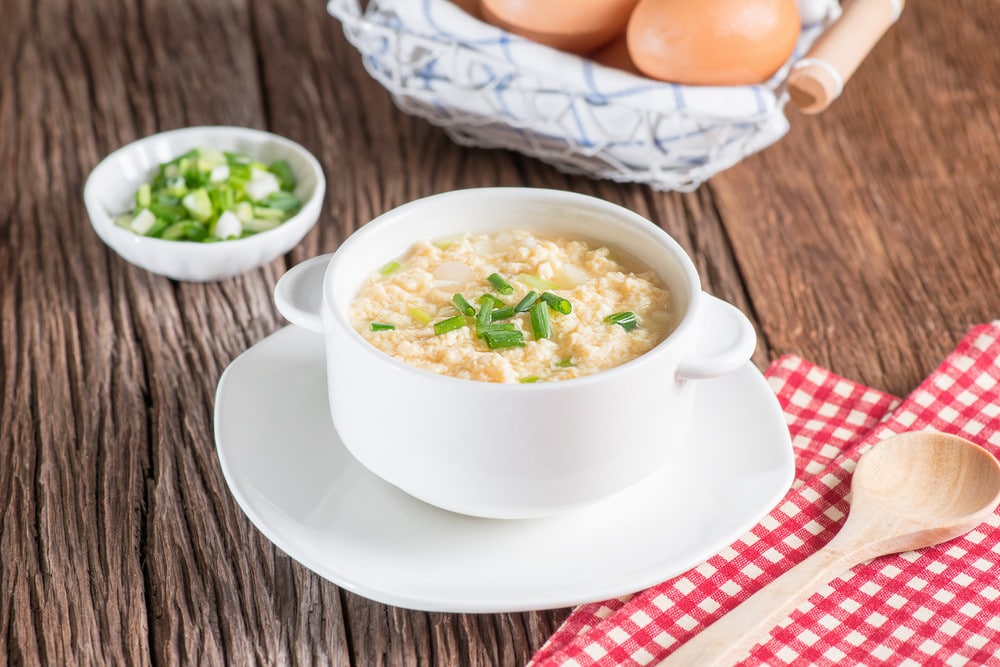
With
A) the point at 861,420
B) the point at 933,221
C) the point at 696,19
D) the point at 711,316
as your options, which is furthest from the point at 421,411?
the point at 933,221

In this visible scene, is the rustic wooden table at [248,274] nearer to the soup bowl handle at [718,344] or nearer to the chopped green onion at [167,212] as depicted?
the chopped green onion at [167,212]

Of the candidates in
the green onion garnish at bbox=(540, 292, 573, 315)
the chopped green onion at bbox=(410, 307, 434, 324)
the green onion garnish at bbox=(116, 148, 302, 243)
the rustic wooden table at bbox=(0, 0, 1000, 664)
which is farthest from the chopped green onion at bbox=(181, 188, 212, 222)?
the green onion garnish at bbox=(540, 292, 573, 315)

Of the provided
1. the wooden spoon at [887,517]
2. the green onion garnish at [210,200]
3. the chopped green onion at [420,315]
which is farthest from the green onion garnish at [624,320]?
the green onion garnish at [210,200]

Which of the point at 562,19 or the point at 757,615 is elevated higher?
the point at 562,19

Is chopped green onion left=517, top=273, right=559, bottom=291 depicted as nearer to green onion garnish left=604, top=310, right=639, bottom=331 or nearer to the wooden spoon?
green onion garnish left=604, top=310, right=639, bottom=331

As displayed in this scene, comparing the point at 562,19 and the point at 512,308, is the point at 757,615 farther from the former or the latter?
the point at 562,19

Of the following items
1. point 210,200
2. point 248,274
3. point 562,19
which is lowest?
point 248,274

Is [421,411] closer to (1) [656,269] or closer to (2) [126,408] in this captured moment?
(1) [656,269]

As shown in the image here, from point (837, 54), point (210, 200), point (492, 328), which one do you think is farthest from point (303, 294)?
point (837, 54)
